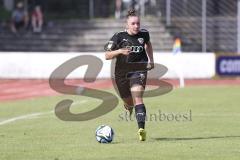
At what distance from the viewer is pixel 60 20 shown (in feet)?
144

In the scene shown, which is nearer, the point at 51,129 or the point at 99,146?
the point at 99,146

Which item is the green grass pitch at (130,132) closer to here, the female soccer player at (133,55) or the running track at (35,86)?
the female soccer player at (133,55)

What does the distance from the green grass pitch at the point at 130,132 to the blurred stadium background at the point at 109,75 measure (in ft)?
0.05

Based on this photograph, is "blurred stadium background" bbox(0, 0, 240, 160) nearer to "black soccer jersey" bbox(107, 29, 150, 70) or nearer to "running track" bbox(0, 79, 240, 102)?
"running track" bbox(0, 79, 240, 102)

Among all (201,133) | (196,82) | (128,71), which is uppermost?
(128,71)

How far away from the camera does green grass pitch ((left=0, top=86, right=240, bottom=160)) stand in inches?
455

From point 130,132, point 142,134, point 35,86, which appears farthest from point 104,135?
point 35,86

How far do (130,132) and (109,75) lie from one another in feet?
64.6

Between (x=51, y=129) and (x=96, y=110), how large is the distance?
4715 millimetres

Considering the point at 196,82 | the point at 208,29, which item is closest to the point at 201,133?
the point at 196,82

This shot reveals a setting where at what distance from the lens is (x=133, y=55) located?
13578 millimetres

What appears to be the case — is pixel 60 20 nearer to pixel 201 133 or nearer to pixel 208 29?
pixel 208 29

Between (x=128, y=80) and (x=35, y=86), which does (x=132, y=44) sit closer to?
(x=128, y=80)

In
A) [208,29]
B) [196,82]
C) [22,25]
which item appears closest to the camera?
[196,82]
